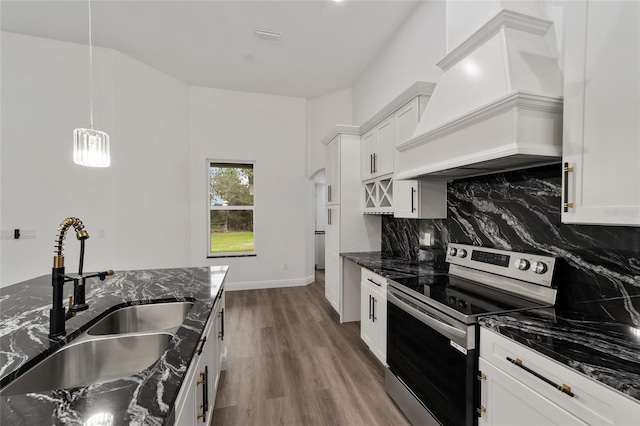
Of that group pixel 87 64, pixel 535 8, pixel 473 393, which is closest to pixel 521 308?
pixel 473 393

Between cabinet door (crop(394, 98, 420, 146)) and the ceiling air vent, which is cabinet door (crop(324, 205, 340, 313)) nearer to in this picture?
cabinet door (crop(394, 98, 420, 146))

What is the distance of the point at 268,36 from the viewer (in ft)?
11.2

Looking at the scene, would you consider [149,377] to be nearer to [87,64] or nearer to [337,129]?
[337,129]

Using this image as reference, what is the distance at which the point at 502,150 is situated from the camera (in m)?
1.34

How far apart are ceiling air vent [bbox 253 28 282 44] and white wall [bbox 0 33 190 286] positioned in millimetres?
1894

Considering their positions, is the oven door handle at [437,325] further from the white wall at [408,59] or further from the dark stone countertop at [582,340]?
the white wall at [408,59]

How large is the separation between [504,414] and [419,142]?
1552 mm

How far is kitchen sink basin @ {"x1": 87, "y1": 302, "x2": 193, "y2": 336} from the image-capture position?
1609mm

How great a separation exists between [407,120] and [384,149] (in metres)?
0.47

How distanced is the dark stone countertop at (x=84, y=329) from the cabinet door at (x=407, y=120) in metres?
2.03

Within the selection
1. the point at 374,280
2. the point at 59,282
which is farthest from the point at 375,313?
the point at 59,282

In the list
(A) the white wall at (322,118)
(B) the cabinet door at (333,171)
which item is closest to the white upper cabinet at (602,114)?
(B) the cabinet door at (333,171)

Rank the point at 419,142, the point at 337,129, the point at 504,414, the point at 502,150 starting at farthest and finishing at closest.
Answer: the point at 337,129, the point at 419,142, the point at 502,150, the point at 504,414

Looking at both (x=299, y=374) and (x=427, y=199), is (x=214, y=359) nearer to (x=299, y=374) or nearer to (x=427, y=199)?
(x=299, y=374)
